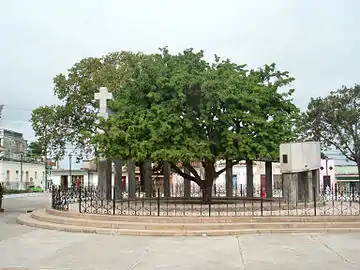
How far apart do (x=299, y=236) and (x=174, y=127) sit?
715 centimetres

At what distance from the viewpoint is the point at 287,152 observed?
69.4 feet

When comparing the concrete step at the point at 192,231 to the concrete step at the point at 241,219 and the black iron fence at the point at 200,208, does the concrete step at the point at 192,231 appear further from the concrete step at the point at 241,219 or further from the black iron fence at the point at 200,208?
the black iron fence at the point at 200,208

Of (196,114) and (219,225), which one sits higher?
(196,114)

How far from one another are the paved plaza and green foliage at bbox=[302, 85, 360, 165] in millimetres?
18817

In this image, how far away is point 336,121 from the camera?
103 feet

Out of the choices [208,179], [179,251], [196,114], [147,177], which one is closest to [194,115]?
[196,114]

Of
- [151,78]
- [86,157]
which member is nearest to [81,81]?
[86,157]

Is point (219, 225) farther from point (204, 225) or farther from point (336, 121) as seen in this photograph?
point (336, 121)

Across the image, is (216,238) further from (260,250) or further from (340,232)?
(340,232)

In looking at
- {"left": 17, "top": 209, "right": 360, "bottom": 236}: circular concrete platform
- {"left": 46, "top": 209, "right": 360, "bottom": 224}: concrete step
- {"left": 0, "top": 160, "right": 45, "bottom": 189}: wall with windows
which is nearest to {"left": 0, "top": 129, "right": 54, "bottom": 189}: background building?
{"left": 0, "top": 160, "right": 45, "bottom": 189}: wall with windows

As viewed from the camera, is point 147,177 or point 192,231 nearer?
point 192,231

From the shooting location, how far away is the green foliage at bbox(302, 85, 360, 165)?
3069 cm

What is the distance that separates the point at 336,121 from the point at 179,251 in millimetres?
23239

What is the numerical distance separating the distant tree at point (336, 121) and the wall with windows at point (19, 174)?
1398 inches
